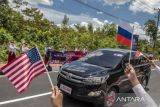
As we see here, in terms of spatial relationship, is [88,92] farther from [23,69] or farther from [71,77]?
[23,69]

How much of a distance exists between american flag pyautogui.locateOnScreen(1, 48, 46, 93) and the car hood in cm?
377

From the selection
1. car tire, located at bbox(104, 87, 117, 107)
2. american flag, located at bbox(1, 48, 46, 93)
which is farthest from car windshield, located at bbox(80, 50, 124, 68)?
american flag, located at bbox(1, 48, 46, 93)

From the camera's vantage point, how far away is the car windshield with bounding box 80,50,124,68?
947 cm

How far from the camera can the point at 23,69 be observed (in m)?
4.55

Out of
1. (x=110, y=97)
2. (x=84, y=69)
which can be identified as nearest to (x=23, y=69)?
(x=84, y=69)

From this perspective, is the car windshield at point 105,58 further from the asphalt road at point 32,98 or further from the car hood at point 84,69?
the asphalt road at point 32,98

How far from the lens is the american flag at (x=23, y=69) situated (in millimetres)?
4414

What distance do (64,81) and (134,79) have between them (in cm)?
574

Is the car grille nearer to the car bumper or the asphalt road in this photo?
the car bumper

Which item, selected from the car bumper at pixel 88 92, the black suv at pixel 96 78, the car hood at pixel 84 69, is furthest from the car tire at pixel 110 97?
the car hood at pixel 84 69

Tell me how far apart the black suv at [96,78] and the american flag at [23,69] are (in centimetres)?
367

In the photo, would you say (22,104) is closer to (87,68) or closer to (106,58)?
(87,68)

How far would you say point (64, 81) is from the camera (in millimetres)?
8898

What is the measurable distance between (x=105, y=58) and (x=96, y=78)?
4.93 ft
